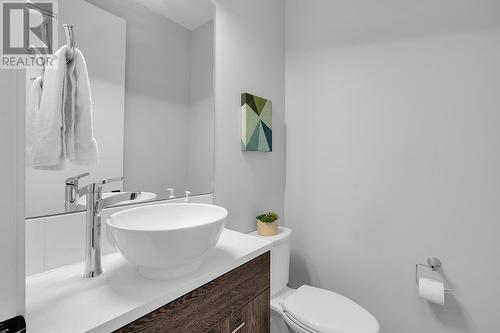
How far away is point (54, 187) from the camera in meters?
0.80

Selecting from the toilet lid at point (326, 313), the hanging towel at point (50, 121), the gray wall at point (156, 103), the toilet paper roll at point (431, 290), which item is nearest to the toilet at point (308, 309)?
the toilet lid at point (326, 313)

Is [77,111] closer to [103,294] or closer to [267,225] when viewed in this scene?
[103,294]

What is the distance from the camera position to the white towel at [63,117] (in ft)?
2.33

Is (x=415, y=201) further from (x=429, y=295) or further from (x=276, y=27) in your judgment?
(x=276, y=27)

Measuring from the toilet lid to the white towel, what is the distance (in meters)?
1.19

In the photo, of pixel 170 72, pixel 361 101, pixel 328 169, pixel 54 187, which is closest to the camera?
pixel 54 187

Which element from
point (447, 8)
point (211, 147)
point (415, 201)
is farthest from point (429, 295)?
point (447, 8)

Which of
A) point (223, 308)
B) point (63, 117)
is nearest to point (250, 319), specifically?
point (223, 308)

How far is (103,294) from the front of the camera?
2.10 feet

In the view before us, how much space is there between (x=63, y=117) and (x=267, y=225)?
1.15 m

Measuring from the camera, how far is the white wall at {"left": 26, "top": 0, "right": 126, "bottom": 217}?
0.80 m

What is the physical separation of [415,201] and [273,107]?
1096mm

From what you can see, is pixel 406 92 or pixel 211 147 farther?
pixel 406 92

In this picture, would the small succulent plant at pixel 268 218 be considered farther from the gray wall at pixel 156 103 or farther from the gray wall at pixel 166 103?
the gray wall at pixel 156 103
